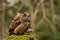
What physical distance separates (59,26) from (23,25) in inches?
198

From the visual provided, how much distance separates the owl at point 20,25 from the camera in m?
2.71

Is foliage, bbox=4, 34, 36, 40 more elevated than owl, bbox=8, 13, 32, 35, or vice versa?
owl, bbox=8, 13, 32, 35

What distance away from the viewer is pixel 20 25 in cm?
270

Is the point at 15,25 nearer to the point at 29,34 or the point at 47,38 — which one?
the point at 29,34

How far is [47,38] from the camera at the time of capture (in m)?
6.89

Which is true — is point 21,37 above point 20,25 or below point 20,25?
below

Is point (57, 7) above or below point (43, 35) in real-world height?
above

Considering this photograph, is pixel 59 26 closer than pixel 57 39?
No

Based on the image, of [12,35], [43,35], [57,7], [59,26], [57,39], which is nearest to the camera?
[12,35]

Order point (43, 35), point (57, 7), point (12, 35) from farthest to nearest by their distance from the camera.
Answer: point (57, 7), point (43, 35), point (12, 35)

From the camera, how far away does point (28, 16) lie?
109 inches

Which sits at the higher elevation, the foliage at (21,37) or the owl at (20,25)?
the owl at (20,25)

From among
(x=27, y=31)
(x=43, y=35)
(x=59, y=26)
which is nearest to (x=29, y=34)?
(x=27, y=31)

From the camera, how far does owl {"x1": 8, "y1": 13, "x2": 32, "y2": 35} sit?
2709 mm
